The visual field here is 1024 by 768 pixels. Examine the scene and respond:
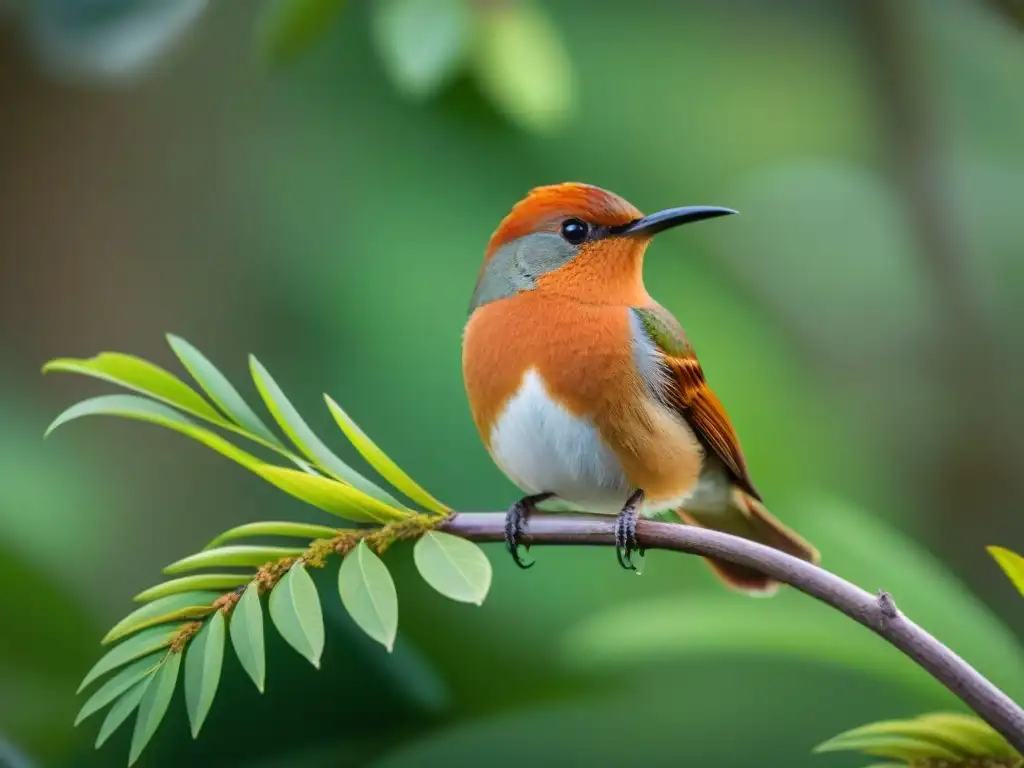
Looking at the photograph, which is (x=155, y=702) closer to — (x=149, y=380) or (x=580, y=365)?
(x=149, y=380)

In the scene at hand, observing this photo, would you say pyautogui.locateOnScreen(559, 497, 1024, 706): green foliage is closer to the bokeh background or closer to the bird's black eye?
the bokeh background

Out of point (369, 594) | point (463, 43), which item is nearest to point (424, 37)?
point (463, 43)

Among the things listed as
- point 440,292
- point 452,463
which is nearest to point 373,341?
point 440,292

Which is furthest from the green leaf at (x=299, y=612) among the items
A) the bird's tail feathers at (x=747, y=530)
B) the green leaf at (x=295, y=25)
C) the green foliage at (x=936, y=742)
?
the green leaf at (x=295, y=25)

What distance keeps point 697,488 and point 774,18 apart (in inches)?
37.4

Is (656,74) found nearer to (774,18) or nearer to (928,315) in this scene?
(774,18)

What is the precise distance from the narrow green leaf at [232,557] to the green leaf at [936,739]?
0.77 feet

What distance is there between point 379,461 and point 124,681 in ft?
0.40

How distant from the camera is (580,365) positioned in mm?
656

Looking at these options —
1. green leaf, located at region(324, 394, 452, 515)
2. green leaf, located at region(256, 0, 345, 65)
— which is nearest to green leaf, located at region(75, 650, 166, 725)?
green leaf, located at region(324, 394, 452, 515)

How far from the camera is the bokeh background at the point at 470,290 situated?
31.9 inches

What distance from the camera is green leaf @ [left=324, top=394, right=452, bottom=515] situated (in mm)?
437

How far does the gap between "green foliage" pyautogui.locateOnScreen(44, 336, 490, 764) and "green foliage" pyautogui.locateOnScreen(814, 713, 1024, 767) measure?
0.19 metres

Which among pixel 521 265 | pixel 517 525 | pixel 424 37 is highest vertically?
pixel 424 37
